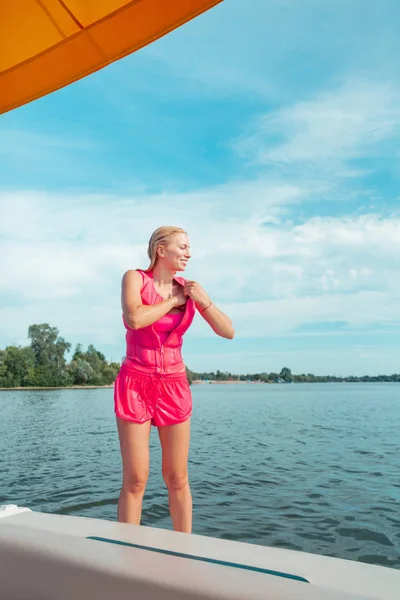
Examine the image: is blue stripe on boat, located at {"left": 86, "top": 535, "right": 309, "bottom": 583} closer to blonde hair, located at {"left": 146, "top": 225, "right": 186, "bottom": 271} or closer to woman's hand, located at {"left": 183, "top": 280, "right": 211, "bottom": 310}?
woman's hand, located at {"left": 183, "top": 280, "right": 211, "bottom": 310}

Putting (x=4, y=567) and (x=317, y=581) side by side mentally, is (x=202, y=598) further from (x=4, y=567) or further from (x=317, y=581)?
(x=4, y=567)

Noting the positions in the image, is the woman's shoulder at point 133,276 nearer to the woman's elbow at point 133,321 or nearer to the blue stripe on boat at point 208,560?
the woman's elbow at point 133,321

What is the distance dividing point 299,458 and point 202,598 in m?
8.78

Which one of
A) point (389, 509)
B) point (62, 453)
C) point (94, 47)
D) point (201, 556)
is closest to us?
point (201, 556)

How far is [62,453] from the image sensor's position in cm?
1095

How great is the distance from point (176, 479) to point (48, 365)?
3105 inches

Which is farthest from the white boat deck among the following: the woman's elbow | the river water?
the river water

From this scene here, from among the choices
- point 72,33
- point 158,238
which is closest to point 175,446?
point 158,238

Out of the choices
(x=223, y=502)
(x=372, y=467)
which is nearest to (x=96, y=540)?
(x=223, y=502)

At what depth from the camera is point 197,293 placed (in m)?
2.49

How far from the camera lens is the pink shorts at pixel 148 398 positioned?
2.49 m

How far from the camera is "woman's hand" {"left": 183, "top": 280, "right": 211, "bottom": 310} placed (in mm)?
2490

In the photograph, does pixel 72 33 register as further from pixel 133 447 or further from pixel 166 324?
pixel 133 447

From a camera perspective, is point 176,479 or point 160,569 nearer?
point 160,569
